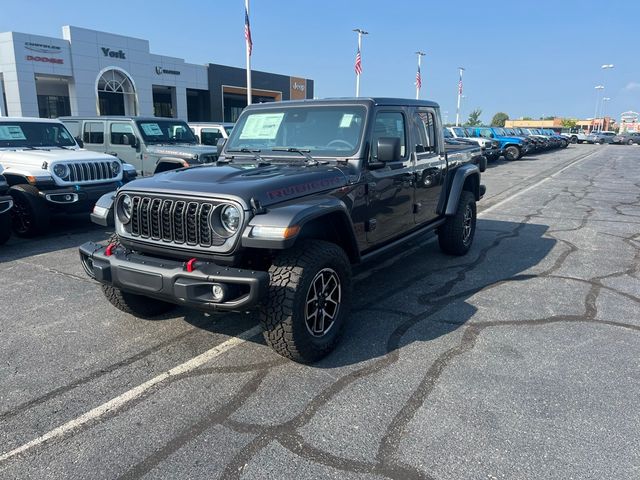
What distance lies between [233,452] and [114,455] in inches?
24.3

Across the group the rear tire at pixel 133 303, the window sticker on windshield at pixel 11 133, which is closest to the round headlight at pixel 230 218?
the rear tire at pixel 133 303

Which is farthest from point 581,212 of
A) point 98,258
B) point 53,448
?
point 53,448

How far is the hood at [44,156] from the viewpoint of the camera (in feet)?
25.1

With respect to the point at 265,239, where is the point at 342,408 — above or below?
below

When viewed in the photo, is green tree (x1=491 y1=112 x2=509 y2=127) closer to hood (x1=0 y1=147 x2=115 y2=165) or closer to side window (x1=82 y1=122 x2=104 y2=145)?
side window (x1=82 y1=122 x2=104 y2=145)

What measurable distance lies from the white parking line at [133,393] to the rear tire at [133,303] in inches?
33.1

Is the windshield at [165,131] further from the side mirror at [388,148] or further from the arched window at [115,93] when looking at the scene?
the arched window at [115,93]

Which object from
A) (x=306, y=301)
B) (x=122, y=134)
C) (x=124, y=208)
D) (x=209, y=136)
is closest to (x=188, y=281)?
(x=306, y=301)

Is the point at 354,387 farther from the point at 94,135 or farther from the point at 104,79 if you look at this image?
the point at 104,79

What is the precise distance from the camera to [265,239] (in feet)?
10.1

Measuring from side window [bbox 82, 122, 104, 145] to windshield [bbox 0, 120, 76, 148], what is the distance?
1.84m

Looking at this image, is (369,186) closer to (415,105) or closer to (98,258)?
(415,105)

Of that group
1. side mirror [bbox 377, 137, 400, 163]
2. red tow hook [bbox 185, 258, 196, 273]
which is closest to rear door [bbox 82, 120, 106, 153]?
side mirror [bbox 377, 137, 400, 163]

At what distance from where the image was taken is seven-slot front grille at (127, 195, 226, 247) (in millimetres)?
3270
